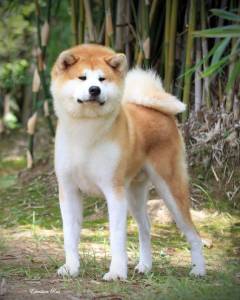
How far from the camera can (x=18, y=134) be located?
37.9 ft

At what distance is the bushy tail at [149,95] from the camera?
5.40 m

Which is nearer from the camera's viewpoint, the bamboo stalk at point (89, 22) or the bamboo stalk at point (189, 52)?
the bamboo stalk at point (189, 52)

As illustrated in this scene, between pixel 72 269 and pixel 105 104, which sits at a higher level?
pixel 105 104

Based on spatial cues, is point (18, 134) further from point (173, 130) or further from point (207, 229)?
point (173, 130)

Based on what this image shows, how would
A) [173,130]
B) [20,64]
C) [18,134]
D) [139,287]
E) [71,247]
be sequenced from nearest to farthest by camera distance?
1. [139,287]
2. [71,247]
3. [173,130]
4. [20,64]
5. [18,134]

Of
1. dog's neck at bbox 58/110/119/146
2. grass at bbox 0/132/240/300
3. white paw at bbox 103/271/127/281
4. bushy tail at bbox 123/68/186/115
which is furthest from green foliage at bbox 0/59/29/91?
white paw at bbox 103/271/127/281

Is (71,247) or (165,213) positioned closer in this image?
(71,247)

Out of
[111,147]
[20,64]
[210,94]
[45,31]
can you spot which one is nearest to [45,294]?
[111,147]

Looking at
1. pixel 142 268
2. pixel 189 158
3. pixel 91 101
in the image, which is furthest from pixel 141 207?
pixel 189 158

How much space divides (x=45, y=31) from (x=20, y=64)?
2.88 metres

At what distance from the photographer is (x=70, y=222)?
500 centimetres

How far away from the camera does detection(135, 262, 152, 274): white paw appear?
5.21 m

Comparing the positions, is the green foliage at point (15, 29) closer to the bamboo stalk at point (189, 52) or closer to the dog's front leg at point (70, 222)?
the bamboo stalk at point (189, 52)

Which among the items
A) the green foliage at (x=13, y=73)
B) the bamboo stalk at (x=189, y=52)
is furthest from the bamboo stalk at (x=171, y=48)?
the green foliage at (x=13, y=73)
